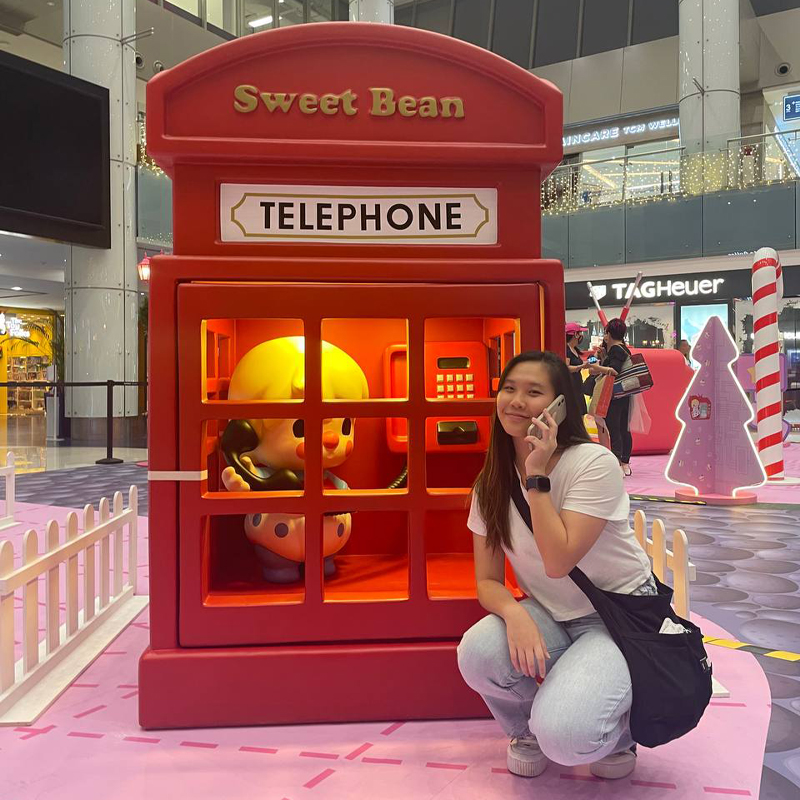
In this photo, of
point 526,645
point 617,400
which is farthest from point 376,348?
point 617,400

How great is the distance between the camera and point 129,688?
2.59m

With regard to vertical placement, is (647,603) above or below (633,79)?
below

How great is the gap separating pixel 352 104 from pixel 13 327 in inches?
974

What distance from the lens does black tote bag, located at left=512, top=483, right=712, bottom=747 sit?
175 centimetres

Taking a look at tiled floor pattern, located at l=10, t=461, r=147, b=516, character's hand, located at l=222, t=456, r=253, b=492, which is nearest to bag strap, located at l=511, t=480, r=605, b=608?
character's hand, located at l=222, t=456, r=253, b=492

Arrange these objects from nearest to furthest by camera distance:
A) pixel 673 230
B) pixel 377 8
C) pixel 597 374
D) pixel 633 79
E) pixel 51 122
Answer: pixel 597 374, pixel 51 122, pixel 673 230, pixel 377 8, pixel 633 79

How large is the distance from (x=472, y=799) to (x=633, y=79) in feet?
63.5

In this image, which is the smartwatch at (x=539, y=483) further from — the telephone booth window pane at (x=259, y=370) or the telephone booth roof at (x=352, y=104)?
the telephone booth roof at (x=352, y=104)

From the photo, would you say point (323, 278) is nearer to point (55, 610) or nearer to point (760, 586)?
point (55, 610)

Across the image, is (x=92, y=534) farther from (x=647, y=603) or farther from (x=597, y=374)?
(x=597, y=374)

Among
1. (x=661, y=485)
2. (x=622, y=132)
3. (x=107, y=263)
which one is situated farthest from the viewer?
(x=622, y=132)

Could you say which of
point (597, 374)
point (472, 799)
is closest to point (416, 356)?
point (472, 799)

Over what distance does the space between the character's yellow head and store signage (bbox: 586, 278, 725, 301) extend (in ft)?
37.5

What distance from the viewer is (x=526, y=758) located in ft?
6.54
